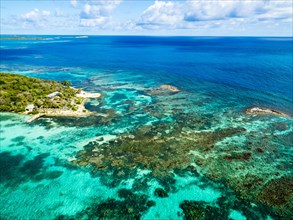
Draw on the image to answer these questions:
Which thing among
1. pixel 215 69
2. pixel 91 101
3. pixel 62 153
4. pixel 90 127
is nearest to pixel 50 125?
pixel 90 127

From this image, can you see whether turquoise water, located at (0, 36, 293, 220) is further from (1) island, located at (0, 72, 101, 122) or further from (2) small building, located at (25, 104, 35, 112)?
(2) small building, located at (25, 104, 35, 112)

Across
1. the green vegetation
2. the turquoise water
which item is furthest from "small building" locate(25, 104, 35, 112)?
the turquoise water

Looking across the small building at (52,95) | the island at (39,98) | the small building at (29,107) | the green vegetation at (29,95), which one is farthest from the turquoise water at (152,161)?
the small building at (52,95)

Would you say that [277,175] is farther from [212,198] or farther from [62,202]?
[62,202]

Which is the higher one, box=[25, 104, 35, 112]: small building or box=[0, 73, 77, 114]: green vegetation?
box=[0, 73, 77, 114]: green vegetation

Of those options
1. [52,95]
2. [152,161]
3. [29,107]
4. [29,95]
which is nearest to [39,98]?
[52,95]

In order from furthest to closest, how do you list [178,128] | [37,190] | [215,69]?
[215,69] < [178,128] < [37,190]

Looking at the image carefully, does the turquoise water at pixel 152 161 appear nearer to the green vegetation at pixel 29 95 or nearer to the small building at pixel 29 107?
the small building at pixel 29 107

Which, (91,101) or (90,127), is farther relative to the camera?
(91,101)
